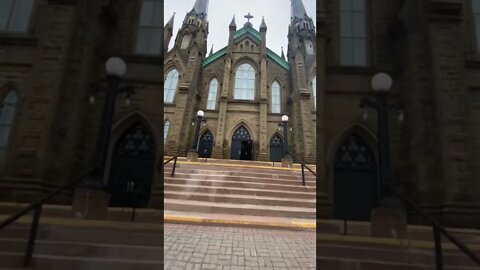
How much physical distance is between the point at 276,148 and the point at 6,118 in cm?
1417

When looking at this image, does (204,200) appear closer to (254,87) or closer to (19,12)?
(19,12)

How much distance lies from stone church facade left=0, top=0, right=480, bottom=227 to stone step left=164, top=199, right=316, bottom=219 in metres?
1.35

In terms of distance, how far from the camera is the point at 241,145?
709 inches

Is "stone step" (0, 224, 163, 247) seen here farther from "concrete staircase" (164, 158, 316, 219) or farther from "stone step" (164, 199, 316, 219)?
"stone step" (164, 199, 316, 219)

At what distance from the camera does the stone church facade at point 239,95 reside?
16625 millimetres

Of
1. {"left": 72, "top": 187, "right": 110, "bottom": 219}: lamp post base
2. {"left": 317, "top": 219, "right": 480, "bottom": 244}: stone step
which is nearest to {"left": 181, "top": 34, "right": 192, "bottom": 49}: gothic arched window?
{"left": 72, "top": 187, "right": 110, "bottom": 219}: lamp post base

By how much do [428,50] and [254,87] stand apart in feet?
52.9

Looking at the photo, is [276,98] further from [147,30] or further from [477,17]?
[147,30]

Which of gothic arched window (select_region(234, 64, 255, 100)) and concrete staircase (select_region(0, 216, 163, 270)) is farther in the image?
gothic arched window (select_region(234, 64, 255, 100))

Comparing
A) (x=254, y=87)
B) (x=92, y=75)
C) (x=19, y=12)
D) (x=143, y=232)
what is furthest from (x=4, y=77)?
(x=254, y=87)

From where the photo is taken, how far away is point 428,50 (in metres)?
3.82

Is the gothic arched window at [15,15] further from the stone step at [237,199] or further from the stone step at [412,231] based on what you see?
the stone step at [412,231]

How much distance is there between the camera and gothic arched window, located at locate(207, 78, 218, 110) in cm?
1900

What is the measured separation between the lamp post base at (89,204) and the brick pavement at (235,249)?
762 millimetres
